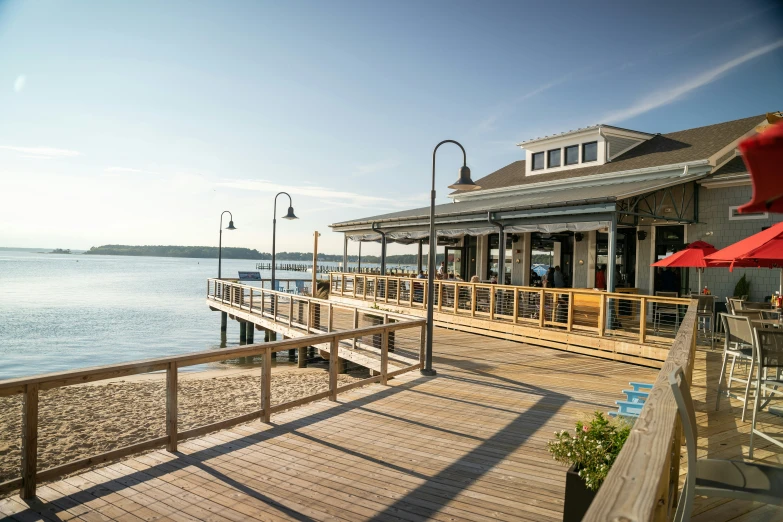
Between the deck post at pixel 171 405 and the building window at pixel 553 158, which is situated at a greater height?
the building window at pixel 553 158

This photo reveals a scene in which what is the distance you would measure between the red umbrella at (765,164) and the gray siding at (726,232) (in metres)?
14.6

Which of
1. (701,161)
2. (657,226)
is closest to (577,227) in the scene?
(657,226)

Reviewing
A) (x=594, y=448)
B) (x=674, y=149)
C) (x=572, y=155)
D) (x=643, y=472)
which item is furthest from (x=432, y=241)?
Answer: (x=572, y=155)

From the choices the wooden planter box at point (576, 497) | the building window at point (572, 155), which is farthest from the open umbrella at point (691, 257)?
the building window at point (572, 155)

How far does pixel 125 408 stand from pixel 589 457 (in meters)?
12.6

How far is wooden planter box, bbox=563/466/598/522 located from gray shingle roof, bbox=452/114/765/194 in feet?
50.8

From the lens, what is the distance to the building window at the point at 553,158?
20766mm

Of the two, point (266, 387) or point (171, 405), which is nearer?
point (171, 405)

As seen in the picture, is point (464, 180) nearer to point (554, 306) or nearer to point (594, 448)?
point (554, 306)

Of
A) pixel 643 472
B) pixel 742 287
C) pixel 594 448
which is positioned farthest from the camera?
pixel 742 287

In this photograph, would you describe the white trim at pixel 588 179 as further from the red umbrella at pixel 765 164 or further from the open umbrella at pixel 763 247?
the red umbrella at pixel 765 164

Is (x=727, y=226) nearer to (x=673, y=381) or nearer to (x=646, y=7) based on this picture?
(x=646, y=7)

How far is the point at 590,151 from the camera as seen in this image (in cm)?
1959

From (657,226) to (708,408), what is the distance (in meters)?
10.4
